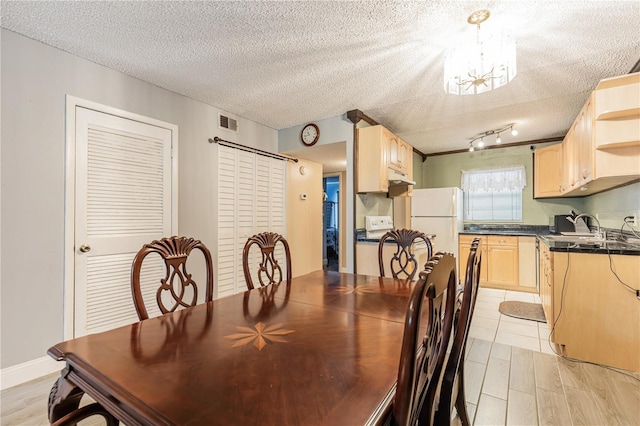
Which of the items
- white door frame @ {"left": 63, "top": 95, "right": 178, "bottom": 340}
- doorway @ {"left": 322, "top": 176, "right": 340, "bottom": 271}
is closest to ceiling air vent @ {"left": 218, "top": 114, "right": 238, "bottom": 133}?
white door frame @ {"left": 63, "top": 95, "right": 178, "bottom": 340}

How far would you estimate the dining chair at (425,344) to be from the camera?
57 cm

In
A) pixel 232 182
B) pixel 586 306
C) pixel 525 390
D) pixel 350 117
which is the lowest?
pixel 525 390

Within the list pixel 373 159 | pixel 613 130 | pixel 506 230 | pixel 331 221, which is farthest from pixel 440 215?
pixel 331 221

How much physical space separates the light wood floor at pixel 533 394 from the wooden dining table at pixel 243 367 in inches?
42.3

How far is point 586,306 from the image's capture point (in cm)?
A: 225

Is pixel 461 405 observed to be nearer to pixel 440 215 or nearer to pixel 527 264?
pixel 440 215

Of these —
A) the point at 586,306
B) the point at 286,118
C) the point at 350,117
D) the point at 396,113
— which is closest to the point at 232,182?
the point at 286,118

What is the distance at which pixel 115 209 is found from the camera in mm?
2502

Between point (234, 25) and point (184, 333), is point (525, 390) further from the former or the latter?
point (234, 25)

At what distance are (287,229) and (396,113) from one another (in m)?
2.13

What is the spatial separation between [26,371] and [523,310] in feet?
15.5

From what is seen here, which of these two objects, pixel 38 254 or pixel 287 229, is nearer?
pixel 38 254

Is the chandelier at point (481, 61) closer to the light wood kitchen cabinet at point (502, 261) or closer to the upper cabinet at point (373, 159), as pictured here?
the upper cabinet at point (373, 159)

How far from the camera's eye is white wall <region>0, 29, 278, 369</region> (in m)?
1.97
